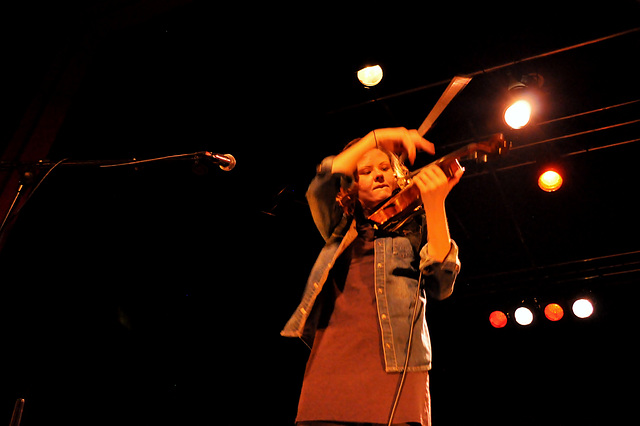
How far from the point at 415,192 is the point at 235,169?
297 centimetres

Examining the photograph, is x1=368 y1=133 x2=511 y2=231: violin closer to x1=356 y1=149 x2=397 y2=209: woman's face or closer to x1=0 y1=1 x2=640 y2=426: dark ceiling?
x1=356 y1=149 x2=397 y2=209: woman's face

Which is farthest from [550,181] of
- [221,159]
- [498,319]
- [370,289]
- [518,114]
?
[221,159]

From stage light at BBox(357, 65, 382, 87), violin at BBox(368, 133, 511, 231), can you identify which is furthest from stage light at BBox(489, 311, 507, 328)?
violin at BBox(368, 133, 511, 231)

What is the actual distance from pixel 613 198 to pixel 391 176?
502cm

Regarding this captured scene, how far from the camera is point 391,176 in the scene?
7.38ft

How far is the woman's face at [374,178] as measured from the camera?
2223 mm

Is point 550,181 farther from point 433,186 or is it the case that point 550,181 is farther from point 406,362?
point 406,362

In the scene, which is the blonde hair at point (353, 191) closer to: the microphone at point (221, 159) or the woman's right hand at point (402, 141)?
the woman's right hand at point (402, 141)

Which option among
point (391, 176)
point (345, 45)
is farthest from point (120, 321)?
point (345, 45)

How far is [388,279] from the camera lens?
6.35ft

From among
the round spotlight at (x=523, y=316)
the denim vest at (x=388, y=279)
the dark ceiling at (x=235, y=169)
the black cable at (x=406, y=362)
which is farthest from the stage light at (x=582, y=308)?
the black cable at (x=406, y=362)

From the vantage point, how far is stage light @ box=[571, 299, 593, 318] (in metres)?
5.99

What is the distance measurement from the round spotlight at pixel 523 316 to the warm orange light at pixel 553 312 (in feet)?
0.64

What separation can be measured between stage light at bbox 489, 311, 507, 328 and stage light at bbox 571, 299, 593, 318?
32.3 inches
